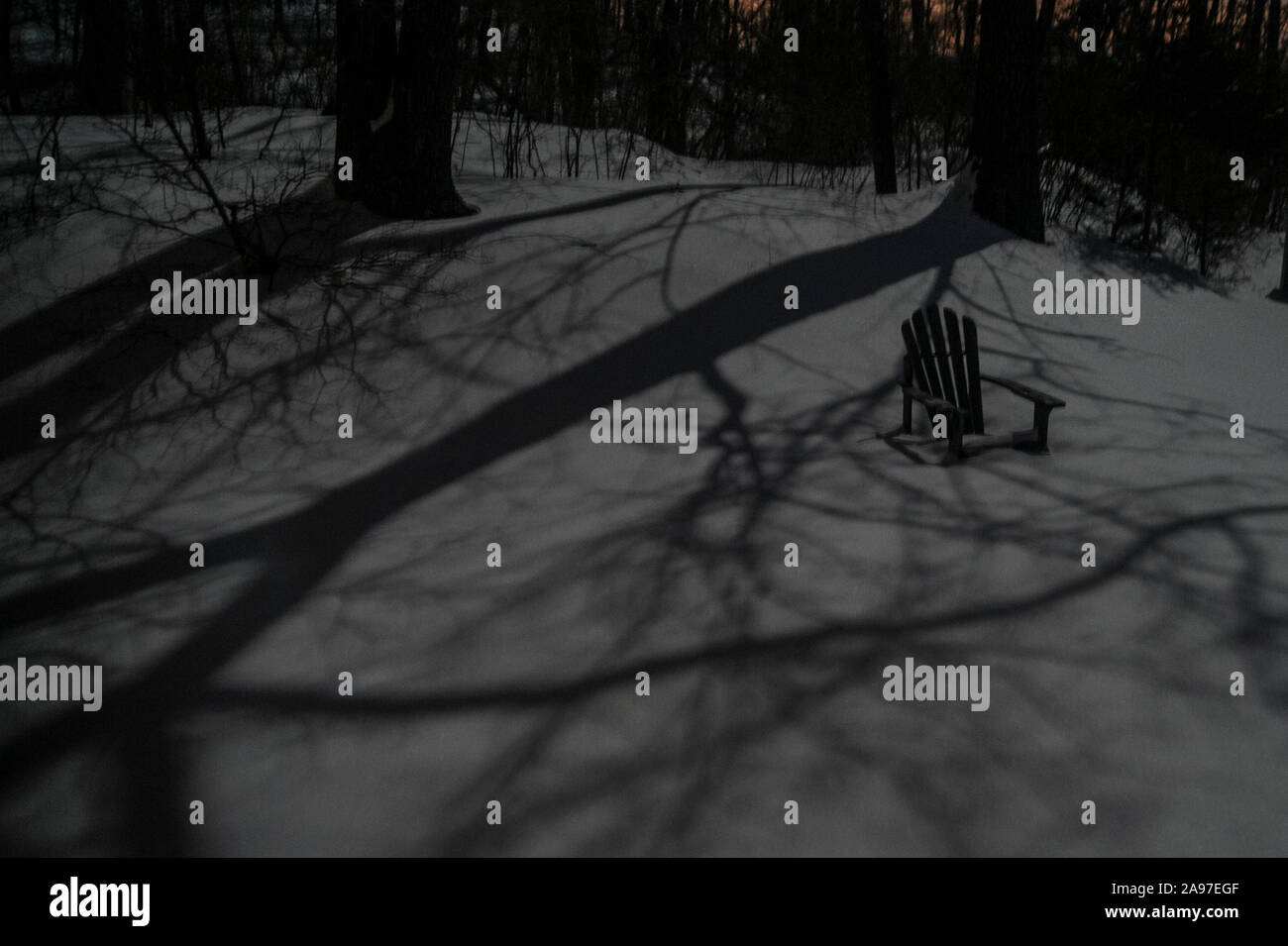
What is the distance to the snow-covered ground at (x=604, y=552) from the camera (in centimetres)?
354

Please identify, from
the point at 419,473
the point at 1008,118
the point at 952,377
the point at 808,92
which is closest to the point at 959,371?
the point at 952,377

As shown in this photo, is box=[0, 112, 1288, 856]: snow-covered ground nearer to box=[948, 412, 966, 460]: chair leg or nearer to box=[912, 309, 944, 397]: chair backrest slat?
box=[948, 412, 966, 460]: chair leg

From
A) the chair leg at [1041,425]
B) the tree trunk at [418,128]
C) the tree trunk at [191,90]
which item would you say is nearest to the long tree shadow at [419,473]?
the tree trunk at [418,128]

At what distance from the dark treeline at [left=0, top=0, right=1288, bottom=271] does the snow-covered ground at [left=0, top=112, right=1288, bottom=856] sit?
5.21 feet

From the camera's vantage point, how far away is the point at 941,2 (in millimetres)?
24953

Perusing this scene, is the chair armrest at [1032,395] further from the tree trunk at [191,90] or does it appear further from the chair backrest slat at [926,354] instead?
the tree trunk at [191,90]

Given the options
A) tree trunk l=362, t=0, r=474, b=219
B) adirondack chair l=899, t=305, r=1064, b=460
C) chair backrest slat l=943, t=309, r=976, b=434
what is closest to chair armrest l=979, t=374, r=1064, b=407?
adirondack chair l=899, t=305, r=1064, b=460

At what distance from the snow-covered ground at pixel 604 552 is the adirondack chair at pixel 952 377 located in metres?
0.20

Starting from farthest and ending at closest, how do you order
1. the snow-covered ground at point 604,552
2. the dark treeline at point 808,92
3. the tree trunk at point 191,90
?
1. the dark treeline at point 808,92
2. the tree trunk at point 191,90
3. the snow-covered ground at point 604,552

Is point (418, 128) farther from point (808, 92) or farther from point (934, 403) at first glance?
point (808, 92)

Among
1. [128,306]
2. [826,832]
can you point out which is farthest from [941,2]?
Answer: [826,832]
